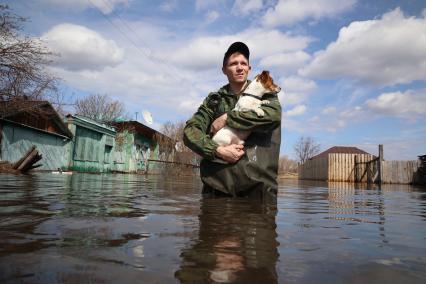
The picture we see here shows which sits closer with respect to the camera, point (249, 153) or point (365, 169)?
point (249, 153)

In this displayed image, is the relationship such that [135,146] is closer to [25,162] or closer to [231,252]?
[25,162]

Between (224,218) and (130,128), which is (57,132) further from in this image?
(224,218)

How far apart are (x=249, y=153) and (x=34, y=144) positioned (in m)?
16.7

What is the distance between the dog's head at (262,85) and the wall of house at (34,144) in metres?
15.1

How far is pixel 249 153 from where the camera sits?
3152 mm

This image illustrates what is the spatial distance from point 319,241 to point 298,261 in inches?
16.2

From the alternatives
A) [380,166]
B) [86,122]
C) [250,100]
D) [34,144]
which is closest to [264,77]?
[250,100]

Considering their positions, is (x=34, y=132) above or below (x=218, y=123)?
above

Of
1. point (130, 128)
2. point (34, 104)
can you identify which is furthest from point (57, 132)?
point (130, 128)

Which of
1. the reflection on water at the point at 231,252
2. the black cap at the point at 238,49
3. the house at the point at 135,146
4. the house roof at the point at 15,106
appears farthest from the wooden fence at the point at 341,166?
the reflection on water at the point at 231,252

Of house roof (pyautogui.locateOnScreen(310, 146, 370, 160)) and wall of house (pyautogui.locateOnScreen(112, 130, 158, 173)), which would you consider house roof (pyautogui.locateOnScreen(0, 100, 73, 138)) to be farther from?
house roof (pyautogui.locateOnScreen(310, 146, 370, 160))

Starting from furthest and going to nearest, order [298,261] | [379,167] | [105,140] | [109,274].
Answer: [105,140] < [379,167] < [298,261] < [109,274]

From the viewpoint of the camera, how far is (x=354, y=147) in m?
59.5

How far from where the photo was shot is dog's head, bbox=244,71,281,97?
3.14m
